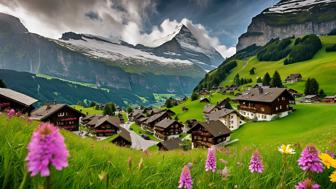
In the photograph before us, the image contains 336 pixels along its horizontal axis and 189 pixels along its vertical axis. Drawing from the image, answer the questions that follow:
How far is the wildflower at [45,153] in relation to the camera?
1.43 metres

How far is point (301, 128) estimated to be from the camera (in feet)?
219

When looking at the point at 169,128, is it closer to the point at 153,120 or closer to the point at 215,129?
the point at 153,120

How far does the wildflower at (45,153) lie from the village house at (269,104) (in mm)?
88400

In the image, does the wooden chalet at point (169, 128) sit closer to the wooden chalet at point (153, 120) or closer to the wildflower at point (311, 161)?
the wooden chalet at point (153, 120)

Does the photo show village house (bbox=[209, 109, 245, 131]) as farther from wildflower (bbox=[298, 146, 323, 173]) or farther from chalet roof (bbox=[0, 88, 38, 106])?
wildflower (bbox=[298, 146, 323, 173])

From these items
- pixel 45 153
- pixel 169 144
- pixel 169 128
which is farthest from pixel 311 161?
pixel 169 128

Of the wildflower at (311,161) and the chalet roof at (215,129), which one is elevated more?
the wildflower at (311,161)

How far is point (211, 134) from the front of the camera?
7356 cm

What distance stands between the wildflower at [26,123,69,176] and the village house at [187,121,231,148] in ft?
240

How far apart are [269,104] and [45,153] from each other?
294ft

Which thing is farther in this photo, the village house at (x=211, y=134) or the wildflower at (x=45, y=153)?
the village house at (x=211, y=134)

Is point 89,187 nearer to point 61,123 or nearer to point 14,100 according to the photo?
point 14,100

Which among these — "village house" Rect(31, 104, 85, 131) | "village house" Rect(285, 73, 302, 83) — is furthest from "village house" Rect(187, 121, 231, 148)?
"village house" Rect(285, 73, 302, 83)

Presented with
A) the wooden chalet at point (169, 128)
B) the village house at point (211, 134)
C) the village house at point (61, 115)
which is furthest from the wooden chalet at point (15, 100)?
the wooden chalet at point (169, 128)
